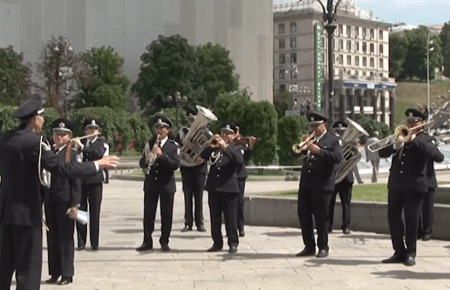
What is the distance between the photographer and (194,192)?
15852mm

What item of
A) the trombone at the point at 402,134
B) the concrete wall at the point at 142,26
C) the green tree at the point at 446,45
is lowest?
the trombone at the point at 402,134

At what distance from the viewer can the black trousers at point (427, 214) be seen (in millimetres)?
13695

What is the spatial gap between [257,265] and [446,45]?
174 m

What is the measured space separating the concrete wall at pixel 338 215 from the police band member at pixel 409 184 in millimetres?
2763

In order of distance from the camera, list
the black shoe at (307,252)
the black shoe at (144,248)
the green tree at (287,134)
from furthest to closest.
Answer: the green tree at (287,134), the black shoe at (144,248), the black shoe at (307,252)

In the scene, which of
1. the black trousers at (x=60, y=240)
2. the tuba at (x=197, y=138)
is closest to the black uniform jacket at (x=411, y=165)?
the tuba at (x=197, y=138)

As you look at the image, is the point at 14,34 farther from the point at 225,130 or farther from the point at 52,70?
the point at 225,130

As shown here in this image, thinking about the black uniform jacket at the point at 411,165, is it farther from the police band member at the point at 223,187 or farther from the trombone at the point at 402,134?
the police band member at the point at 223,187

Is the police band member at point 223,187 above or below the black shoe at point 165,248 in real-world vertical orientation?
above

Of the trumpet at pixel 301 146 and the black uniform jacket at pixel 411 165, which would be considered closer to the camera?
the black uniform jacket at pixel 411 165

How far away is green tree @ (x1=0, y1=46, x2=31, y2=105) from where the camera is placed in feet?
223

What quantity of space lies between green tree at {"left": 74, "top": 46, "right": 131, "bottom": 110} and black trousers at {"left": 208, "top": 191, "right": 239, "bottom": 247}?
198 ft

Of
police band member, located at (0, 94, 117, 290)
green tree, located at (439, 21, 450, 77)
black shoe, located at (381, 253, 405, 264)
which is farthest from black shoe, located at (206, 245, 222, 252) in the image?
green tree, located at (439, 21, 450, 77)

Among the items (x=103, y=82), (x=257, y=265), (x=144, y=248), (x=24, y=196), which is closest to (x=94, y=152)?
(x=144, y=248)
